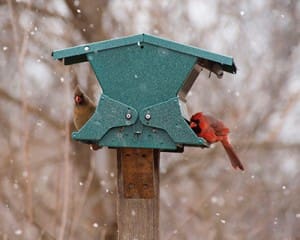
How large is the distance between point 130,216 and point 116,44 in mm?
529

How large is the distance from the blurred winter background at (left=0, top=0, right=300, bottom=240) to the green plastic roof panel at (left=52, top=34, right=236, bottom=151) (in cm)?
257

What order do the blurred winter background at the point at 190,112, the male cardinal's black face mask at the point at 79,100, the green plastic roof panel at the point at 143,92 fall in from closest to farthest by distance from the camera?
the green plastic roof panel at the point at 143,92 < the male cardinal's black face mask at the point at 79,100 < the blurred winter background at the point at 190,112

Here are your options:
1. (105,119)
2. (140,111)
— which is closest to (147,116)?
(140,111)

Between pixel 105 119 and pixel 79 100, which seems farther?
pixel 79 100

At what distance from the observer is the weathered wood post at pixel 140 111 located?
2.33 meters

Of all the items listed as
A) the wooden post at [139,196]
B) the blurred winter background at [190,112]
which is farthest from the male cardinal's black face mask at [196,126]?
the blurred winter background at [190,112]

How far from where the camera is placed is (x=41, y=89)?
17.7ft

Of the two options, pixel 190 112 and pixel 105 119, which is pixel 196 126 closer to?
pixel 105 119

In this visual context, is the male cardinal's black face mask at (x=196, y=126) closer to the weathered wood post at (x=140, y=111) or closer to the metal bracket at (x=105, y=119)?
the weathered wood post at (x=140, y=111)

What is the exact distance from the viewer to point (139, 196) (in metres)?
2.41

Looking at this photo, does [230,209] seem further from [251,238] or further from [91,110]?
[91,110]

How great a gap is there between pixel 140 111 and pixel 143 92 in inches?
2.3

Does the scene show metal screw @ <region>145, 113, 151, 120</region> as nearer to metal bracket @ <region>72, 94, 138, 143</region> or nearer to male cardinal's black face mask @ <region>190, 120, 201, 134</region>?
metal bracket @ <region>72, 94, 138, 143</region>

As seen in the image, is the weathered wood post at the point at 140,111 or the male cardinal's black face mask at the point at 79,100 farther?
the male cardinal's black face mask at the point at 79,100
